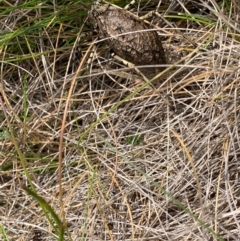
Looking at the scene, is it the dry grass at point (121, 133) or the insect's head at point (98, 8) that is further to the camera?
the insect's head at point (98, 8)

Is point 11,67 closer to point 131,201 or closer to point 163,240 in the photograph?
point 131,201

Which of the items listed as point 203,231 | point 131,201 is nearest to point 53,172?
point 131,201

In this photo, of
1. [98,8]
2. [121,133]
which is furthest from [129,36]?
[121,133]

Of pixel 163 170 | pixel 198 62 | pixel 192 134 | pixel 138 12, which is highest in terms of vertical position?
pixel 138 12

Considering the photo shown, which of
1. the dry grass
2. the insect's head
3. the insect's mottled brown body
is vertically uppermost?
the insect's head

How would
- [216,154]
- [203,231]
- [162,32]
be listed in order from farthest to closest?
[162,32], [216,154], [203,231]

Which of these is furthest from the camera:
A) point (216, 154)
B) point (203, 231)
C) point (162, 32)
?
point (162, 32)
